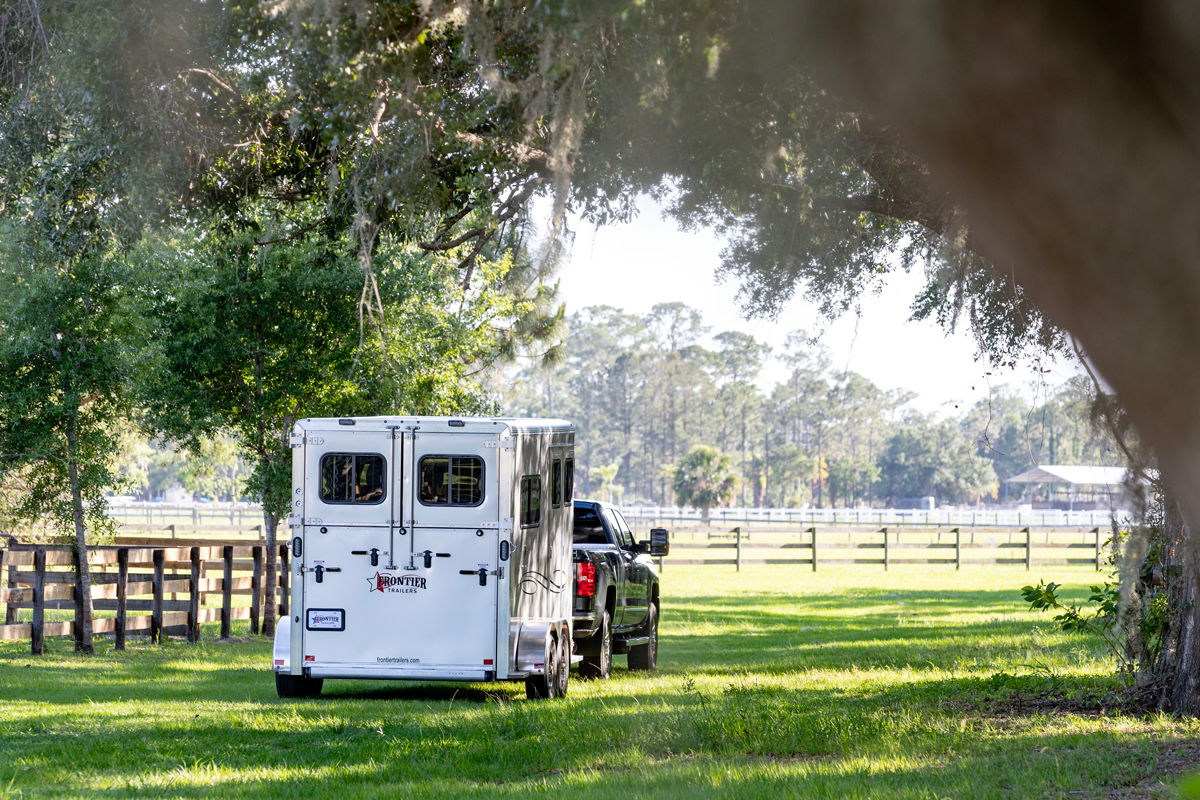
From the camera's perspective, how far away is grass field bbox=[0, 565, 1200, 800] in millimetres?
7418

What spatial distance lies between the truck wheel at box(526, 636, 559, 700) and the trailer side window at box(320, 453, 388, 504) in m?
2.08

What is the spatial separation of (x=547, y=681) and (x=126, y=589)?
833cm

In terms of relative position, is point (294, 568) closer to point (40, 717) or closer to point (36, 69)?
point (40, 717)

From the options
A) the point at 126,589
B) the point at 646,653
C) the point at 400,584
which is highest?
the point at 400,584

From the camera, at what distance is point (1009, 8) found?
3555mm

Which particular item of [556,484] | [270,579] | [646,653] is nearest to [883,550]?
[270,579]

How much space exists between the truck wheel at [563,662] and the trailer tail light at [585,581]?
1.07 m

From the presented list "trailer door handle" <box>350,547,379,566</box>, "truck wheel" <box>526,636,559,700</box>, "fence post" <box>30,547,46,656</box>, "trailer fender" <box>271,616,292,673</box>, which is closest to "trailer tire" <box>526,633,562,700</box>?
"truck wheel" <box>526,636,559,700</box>

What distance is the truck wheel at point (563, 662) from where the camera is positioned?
469 inches

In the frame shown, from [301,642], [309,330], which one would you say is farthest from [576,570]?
[309,330]

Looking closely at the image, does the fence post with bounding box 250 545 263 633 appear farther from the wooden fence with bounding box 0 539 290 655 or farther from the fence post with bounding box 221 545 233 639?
the fence post with bounding box 221 545 233 639

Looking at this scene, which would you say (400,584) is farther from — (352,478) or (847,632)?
(847,632)

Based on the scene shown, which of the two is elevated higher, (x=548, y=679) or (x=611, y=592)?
(x=611, y=592)

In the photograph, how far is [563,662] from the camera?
12.1 meters
